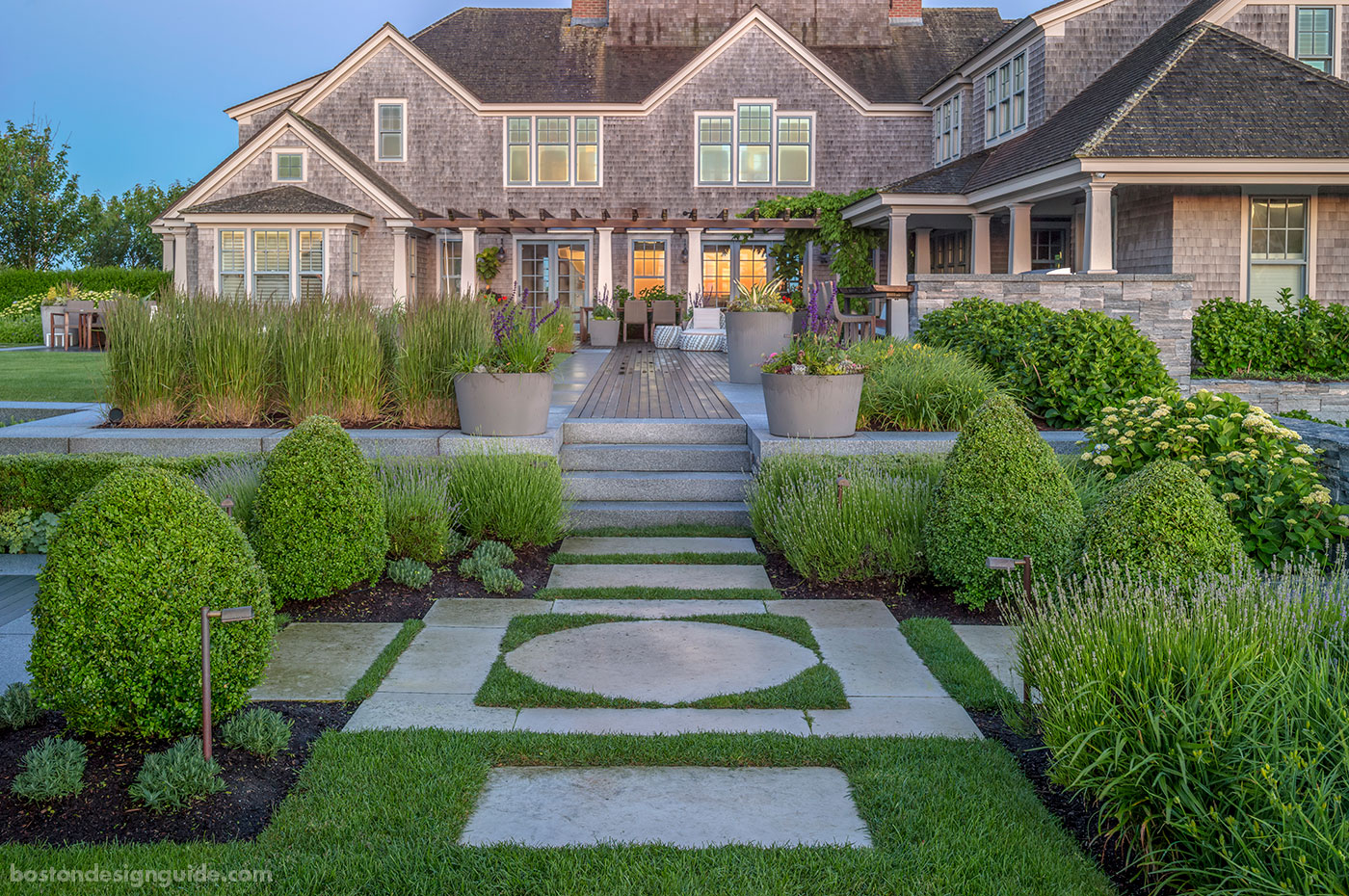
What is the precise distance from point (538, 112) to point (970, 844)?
24.6 meters

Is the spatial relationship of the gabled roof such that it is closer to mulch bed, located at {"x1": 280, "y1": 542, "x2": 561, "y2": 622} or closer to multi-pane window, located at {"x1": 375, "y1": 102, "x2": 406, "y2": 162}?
multi-pane window, located at {"x1": 375, "y1": 102, "x2": 406, "y2": 162}

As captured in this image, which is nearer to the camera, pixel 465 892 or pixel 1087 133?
pixel 465 892

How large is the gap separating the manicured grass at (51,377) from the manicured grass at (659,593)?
5070 mm

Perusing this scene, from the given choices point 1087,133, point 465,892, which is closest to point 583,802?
point 465,892

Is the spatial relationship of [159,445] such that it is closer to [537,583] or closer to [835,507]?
[537,583]

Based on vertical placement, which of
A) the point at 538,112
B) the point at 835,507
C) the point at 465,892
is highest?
the point at 538,112

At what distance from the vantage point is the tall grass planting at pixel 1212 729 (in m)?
2.84

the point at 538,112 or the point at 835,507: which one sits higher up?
the point at 538,112

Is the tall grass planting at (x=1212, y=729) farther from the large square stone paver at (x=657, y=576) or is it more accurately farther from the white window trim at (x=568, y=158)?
the white window trim at (x=568, y=158)

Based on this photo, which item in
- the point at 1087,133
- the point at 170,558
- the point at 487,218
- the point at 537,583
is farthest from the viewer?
the point at 487,218

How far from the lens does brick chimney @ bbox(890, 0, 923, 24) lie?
95.8 feet

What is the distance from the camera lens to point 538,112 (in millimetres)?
25875

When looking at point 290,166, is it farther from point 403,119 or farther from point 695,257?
point 695,257

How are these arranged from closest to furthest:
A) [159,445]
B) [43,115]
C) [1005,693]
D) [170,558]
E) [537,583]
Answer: [170,558], [1005,693], [537,583], [159,445], [43,115]
